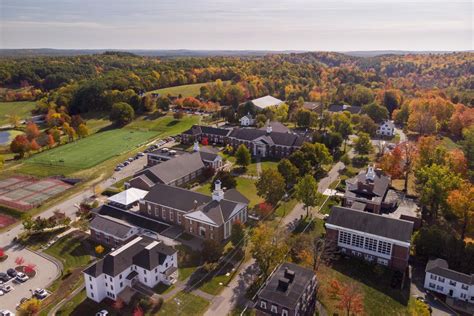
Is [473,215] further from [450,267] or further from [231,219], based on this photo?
[231,219]

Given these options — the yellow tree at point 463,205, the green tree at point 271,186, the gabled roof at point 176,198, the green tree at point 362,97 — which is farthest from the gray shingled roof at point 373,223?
the green tree at point 362,97

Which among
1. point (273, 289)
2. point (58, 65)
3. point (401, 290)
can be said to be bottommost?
point (401, 290)

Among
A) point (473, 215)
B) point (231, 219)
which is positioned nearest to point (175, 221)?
point (231, 219)

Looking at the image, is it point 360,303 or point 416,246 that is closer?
point 360,303

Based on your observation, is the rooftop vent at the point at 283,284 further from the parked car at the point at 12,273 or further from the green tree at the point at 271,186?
the parked car at the point at 12,273

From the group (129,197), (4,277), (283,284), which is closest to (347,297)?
(283,284)

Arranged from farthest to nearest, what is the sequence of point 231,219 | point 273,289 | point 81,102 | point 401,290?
point 81,102, point 231,219, point 401,290, point 273,289
